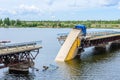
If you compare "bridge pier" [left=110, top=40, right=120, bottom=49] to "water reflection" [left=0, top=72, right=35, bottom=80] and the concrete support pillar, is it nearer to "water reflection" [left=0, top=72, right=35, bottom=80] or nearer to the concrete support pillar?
the concrete support pillar

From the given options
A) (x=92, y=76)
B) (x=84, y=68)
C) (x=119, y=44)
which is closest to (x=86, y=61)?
(x=84, y=68)

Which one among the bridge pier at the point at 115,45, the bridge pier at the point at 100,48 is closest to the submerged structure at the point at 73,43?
the bridge pier at the point at 100,48

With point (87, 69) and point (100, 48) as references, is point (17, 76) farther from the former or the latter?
point (100, 48)

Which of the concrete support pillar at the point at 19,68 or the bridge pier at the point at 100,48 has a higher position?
the concrete support pillar at the point at 19,68

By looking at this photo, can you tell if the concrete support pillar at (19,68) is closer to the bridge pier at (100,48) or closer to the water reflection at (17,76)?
the water reflection at (17,76)

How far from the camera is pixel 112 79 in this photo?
73.1m

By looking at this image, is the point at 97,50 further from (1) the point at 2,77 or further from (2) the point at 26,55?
(1) the point at 2,77

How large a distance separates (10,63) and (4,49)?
330cm

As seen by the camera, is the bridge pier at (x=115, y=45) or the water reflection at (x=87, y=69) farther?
the bridge pier at (x=115, y=45)

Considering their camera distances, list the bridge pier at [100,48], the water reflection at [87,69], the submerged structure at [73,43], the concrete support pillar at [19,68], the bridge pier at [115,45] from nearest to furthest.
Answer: the water reflection at [87,69] < the concrete support pillar at [19,68] < the submerged structure at [73,43] < the bridge pier at [100,48] < the bridge pier at [115,45]

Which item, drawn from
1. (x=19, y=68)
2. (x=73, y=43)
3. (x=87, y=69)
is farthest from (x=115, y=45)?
(x=19, y=68)

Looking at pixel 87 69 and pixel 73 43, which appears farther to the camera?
pixel 73 43

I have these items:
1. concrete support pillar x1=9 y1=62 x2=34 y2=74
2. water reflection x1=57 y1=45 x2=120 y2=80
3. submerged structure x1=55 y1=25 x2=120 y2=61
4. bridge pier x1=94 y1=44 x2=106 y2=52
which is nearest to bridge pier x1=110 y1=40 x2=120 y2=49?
bridge pier x1=94 y1=44 x2=106 y2=52

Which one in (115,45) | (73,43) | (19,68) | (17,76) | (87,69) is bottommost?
(115,45)
